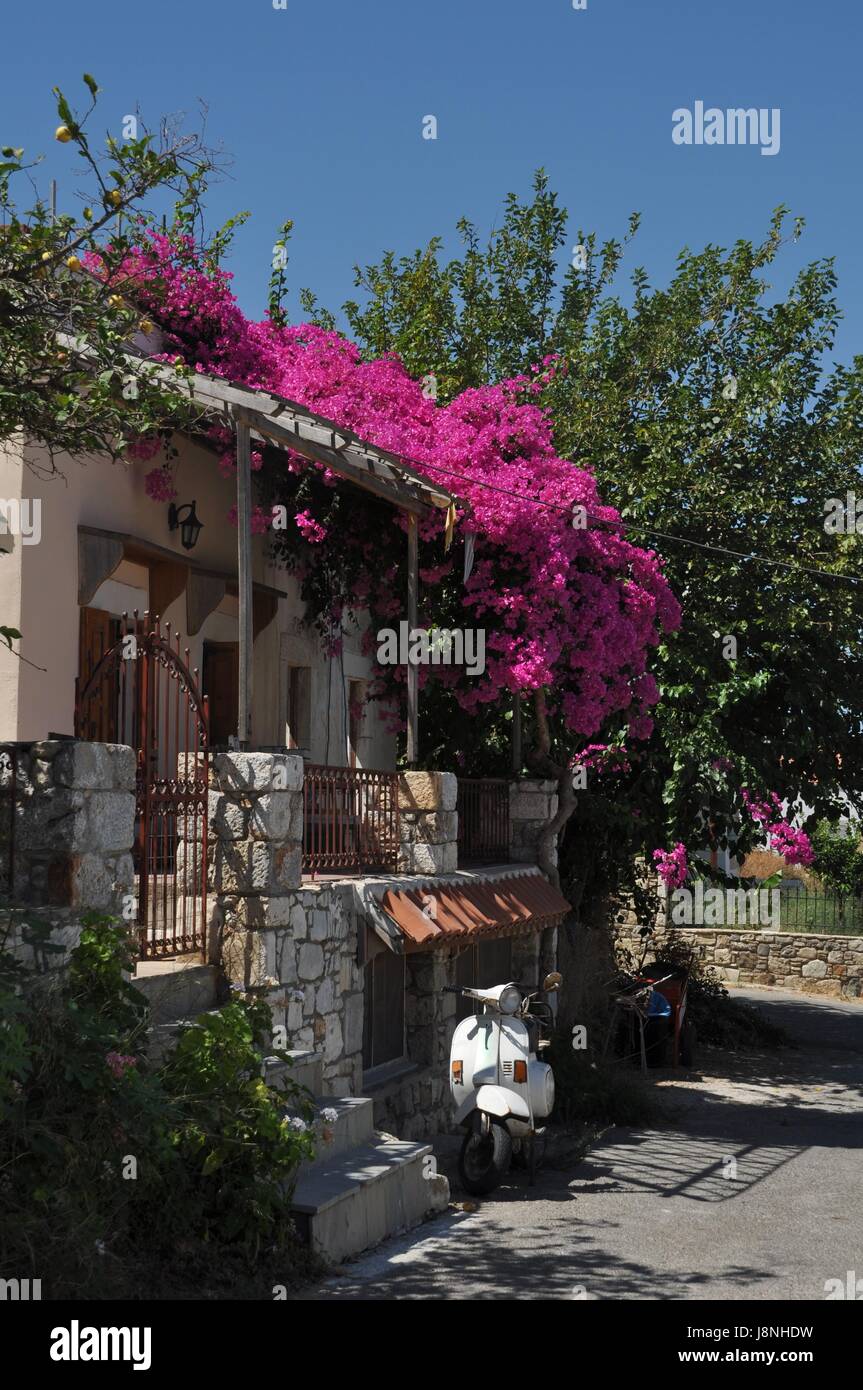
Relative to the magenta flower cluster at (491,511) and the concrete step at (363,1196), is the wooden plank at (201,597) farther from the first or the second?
the concrete step at (363,1196)

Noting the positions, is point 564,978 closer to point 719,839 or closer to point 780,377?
point 719,839

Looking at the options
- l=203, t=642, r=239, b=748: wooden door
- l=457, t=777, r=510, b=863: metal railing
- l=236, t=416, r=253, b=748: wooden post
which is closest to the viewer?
l=236, t=416, r=253, b=748: wooden post

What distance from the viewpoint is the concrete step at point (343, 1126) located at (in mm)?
7734

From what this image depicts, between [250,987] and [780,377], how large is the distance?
35.7 feet

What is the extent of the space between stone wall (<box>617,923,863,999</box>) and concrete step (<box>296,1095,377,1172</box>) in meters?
15.1

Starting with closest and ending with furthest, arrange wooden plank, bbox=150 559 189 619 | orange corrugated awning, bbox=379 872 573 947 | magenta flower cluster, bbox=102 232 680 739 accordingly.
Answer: orange corrugated awning, bbox=379 872 573 947, wooden plank, bbox=150 559 189 619, magenta flower cluster, bbox=102 232 680 739

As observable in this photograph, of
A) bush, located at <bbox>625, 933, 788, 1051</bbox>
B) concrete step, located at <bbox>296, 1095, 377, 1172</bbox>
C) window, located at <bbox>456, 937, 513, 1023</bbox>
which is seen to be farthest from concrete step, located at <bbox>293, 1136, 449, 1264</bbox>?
bush, located at <bbox>625, 933, 788, 1051</bbox>

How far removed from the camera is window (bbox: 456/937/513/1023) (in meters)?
12.4

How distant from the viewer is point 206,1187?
21.3 feet

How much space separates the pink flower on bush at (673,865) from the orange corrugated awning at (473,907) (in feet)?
6.99

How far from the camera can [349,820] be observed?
10.6 m

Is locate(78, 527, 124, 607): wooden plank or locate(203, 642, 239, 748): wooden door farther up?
locate(78, 527, 124, 607): wooden plank

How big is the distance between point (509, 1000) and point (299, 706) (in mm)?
6736

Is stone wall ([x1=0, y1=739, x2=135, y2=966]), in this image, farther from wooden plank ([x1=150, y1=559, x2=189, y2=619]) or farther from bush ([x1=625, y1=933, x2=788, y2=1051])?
bush ([x1=625, y1=933, x2=788, y2=1051])
